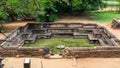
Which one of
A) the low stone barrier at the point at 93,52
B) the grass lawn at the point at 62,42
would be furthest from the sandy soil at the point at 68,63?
the grass lawn at the point at 62,42

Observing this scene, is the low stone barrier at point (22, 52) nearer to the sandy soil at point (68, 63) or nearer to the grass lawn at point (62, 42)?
the sandy soil at point (68, 63)

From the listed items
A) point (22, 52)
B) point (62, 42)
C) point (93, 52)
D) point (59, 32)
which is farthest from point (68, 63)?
point (59, 32)

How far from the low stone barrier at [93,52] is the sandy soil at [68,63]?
0.30 m

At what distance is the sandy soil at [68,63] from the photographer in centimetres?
1114

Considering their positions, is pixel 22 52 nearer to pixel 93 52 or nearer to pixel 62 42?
pixel 93 52

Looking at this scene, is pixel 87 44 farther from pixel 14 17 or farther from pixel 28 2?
pixel 14 17

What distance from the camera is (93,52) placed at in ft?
39.7

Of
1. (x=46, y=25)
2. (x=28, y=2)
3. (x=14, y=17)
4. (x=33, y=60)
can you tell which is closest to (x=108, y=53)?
(x=33, y=60)

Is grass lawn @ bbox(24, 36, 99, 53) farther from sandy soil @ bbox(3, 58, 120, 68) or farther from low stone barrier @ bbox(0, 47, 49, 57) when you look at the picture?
sandy soil @ bbox(3, 58, 120, 68)

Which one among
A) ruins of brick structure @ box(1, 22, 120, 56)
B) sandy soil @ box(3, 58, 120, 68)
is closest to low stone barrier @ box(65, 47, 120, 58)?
sandy soil @ box(3, 58, 120, 68)

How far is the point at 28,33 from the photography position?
18.5m

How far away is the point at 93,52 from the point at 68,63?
4.46 ft

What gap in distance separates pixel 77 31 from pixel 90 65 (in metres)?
8.82

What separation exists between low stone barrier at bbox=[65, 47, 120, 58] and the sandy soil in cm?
30
